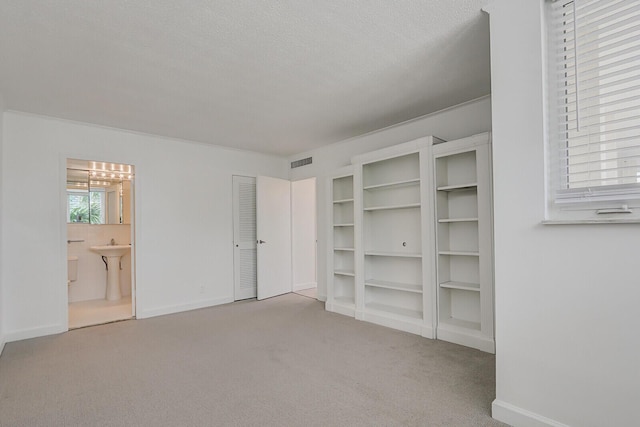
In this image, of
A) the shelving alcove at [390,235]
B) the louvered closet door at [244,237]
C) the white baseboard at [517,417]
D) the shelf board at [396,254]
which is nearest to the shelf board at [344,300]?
the shelving alcove at [390,235]

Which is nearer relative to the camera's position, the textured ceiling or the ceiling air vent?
the textured ceiling

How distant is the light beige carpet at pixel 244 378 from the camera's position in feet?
6.89

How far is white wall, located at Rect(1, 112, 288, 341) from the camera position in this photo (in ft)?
12.1

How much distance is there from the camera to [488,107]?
3.43m

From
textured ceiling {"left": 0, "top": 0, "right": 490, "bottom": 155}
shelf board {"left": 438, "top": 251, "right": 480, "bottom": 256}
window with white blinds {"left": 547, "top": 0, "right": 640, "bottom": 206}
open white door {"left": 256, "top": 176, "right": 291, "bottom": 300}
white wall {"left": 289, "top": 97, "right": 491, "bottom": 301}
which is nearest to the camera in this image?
window with white blinds {"left": 547, "top": 0, "right": 640, "bottom": 206}

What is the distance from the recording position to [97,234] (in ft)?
18.7

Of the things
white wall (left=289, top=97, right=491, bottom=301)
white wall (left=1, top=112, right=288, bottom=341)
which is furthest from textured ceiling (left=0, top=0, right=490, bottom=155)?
white wall (left=1, top=112, right=288, bottom=341)

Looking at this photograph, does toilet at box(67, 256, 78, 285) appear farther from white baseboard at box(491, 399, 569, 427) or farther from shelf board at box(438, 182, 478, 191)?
white baseboard at box(491, 399, 569, 427)

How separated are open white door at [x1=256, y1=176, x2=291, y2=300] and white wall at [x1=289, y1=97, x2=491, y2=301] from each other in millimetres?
570

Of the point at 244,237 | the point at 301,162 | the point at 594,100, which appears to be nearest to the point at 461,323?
the point at 594,100

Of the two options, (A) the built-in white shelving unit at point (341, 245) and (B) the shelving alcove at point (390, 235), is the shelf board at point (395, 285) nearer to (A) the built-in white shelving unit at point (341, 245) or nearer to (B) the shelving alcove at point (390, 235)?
(B) the shelving alcove at point (390, 235)

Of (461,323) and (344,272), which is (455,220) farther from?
(344,272)

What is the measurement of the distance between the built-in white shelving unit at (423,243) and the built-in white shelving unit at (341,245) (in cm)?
2

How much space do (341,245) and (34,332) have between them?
12.6ft
